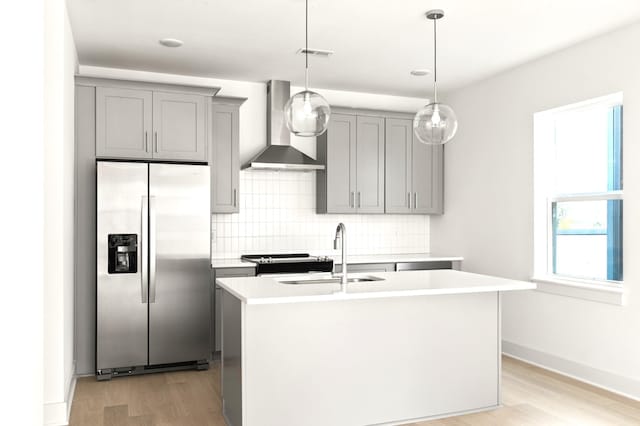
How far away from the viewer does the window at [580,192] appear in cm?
419

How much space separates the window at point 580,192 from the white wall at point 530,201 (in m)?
0.11

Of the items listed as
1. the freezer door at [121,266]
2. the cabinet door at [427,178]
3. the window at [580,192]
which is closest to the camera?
the window at [580,192]

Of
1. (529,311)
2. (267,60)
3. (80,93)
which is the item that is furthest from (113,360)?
(529,311)

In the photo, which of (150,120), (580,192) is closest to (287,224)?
(150,120)

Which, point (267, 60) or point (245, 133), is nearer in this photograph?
point (267, 60)

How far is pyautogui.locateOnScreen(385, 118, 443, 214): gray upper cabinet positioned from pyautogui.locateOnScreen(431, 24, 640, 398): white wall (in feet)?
0.53

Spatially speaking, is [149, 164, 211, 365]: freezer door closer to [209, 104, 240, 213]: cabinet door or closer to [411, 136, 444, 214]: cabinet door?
[209, 104, 240, 213]: cabinet door

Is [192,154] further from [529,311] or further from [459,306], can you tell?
[529,311]

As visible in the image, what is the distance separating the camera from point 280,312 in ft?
10.0

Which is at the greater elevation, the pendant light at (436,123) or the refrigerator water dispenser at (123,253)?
the pendant light at (436,123)

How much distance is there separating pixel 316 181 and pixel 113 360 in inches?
108

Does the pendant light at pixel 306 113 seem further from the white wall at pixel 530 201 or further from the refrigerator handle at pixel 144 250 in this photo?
the white wall at pixel 530 201

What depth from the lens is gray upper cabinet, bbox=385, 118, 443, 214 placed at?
5.90 meters

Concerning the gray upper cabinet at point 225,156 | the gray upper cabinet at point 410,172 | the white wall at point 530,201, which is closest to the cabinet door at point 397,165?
the gray upper cabinet at point 410,172
